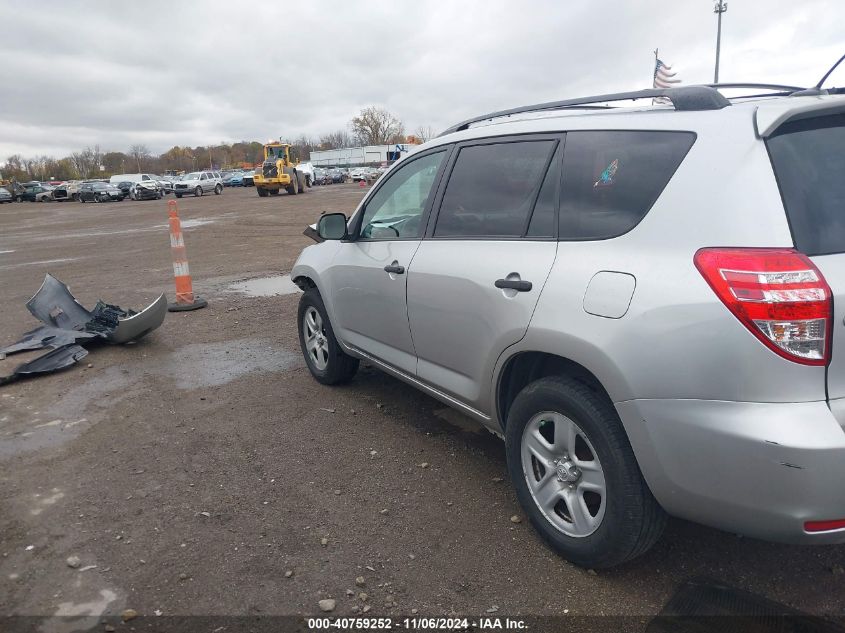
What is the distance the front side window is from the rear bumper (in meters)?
2.00

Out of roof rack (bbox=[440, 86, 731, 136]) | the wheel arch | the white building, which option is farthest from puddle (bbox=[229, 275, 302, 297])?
the white building

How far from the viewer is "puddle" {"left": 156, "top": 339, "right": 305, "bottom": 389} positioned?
5668 millimetres

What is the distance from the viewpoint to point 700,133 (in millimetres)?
2461

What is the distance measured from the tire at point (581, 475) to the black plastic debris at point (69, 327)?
4.69 meters

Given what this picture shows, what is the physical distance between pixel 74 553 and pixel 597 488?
243cm

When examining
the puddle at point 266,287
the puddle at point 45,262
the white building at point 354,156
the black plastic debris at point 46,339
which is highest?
the white building at point 354,156

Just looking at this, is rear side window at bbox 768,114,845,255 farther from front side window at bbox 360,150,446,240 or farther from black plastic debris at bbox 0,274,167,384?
black plastic debris at bbox 0,274,167,384

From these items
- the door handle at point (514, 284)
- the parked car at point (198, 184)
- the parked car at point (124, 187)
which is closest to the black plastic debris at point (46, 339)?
the door handle at point (514, 284)

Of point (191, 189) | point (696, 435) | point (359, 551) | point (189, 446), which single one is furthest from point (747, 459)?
point (191, 189)

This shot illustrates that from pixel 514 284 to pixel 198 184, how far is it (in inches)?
1957

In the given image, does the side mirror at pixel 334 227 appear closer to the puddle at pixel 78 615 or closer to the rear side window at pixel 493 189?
the rear side window at pixel 493 189

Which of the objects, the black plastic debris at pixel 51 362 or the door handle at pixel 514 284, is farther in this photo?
the black plastic debris at pixel 51 362

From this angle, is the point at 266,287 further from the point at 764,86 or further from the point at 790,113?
the point at 790,113

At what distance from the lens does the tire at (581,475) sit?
2.52 meters
